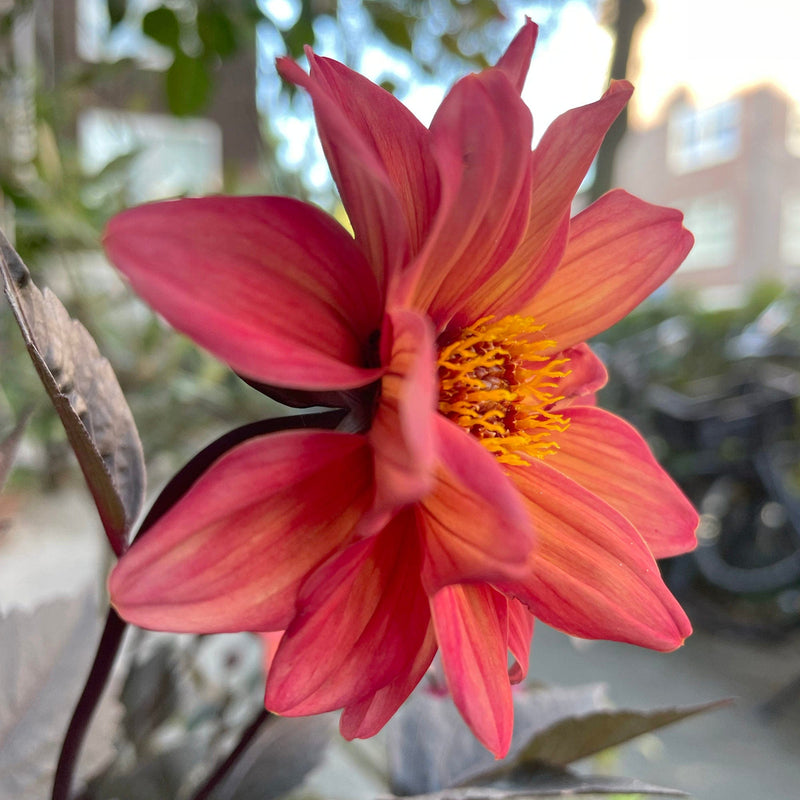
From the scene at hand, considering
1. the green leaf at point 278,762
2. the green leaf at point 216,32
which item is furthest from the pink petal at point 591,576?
the green leaf at point 216,32

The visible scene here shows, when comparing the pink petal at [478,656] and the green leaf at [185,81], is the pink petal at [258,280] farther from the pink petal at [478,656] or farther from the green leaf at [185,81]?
the green leaf at [185,81]

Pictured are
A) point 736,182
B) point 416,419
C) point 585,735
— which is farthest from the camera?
point 736,182

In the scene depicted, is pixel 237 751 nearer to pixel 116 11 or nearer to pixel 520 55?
pixel 520 55

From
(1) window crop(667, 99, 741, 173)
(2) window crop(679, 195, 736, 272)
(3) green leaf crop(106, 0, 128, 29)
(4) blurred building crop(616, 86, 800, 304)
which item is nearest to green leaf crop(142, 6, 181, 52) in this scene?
(3) green leaf crop(106, 0, 128, 29)

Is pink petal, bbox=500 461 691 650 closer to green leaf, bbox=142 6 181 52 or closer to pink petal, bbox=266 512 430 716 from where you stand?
pink petal, bbox=266 512 430 716

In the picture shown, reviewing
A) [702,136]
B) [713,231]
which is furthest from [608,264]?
[702,136]

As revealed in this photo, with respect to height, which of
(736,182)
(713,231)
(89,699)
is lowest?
(713,231)

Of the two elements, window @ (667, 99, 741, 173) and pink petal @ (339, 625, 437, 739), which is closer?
pink petal @ (339, 625, 437, 739)
